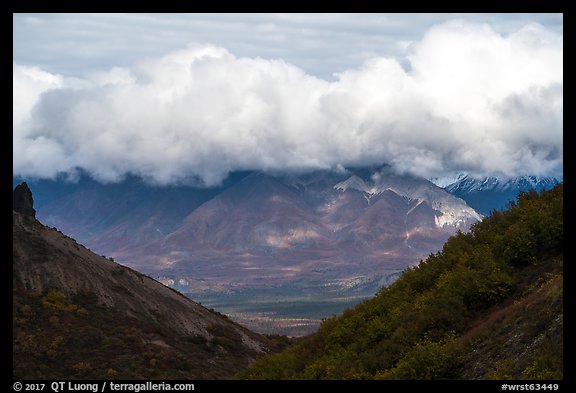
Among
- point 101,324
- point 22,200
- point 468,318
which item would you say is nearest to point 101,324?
point 101,324

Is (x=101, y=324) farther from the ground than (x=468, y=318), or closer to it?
farther from the ground

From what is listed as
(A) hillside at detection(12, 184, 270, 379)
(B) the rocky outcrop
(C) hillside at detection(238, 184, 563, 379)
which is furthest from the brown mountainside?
(C) hillside at detection(238, 184, 563, 379)

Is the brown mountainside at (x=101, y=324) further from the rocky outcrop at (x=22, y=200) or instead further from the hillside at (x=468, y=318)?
the hillside at (x=468, y=318)

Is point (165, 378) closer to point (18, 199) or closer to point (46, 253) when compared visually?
point (46, 253)

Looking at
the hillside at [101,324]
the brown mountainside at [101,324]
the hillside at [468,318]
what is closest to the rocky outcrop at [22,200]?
the hillside at [101,324]

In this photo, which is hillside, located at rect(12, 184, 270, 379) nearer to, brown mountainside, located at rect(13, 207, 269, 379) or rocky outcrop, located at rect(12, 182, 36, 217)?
brown mountainside, located at rect(13, 207, 269, 379)

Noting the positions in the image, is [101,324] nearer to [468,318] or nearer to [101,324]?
[101,324]
